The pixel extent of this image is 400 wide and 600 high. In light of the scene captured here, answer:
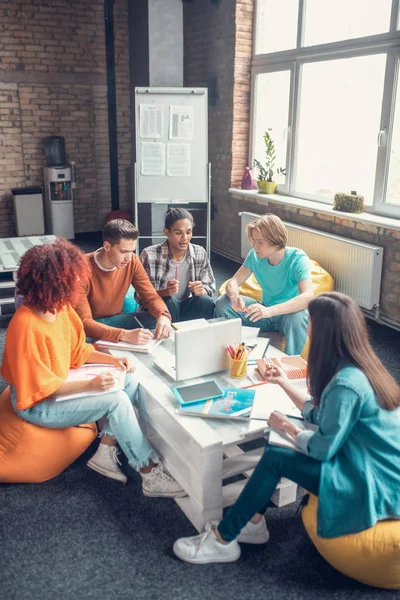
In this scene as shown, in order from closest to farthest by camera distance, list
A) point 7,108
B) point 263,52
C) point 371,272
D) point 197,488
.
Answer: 1. point 197,488
2. point 371,272
3. point 263,52
4. point 7,108

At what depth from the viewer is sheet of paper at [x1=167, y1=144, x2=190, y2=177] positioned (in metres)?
5.69

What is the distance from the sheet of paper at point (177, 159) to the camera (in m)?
5.69

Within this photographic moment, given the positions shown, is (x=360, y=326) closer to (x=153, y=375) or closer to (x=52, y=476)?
(x=153, y=375)

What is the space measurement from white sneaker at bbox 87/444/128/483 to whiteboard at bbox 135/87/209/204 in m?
3.50

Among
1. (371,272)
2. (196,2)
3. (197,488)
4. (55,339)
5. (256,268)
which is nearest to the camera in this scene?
(197,488)

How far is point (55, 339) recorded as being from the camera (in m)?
2.44

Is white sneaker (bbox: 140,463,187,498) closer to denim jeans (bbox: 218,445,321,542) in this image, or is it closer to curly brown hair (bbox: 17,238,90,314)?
denim jeans (bbox: 218,445,321,542)

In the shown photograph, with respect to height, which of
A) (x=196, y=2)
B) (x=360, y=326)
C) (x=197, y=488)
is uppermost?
(x=196, y=2)

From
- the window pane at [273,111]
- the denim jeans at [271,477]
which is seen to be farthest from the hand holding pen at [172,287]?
the window pane at [273,111]

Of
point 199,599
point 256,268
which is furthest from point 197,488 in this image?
point 256,268

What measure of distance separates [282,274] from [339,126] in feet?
8.15

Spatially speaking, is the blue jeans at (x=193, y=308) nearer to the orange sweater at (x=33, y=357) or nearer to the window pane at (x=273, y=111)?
the orange sweater at (x=33, y=357)

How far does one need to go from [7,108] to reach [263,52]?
3.47m

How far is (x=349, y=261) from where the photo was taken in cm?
483
